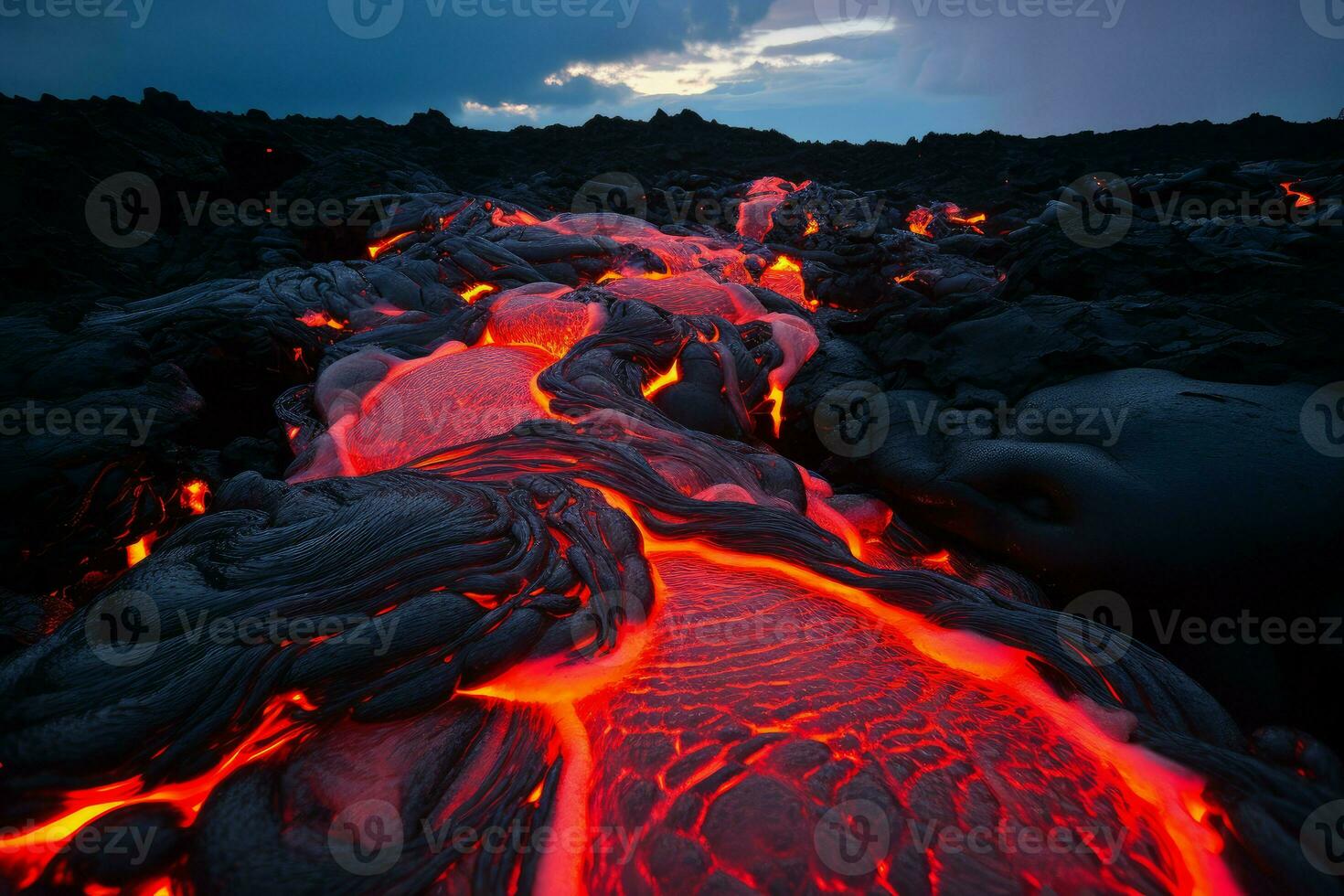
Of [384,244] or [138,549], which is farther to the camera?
[384,244]

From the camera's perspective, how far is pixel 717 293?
328 inches

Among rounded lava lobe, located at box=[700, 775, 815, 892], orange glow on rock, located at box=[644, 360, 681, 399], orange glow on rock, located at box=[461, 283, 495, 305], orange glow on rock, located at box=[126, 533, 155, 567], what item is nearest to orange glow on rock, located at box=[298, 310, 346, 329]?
orange glow on rock, located at box=[461, 283, 495, 305]

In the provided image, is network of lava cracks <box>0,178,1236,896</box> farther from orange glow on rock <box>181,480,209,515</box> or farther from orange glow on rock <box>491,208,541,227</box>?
orange glow on rock <box>491,208,541,227</box>

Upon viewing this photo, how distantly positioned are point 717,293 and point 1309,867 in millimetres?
7714

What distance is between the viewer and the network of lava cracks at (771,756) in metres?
1.81

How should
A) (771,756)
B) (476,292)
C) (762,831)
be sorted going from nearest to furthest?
(762,831), (771,756), (476,292)

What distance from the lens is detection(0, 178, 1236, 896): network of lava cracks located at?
1.81 metres

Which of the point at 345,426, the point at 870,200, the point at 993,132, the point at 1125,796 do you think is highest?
the point at 993,132

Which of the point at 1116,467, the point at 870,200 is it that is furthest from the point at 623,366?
the point at 870,200

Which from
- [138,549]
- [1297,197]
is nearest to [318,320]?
[138,549]

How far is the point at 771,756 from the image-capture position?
210 cm

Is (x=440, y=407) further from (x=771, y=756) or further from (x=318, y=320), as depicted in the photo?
(x=771, y=756)

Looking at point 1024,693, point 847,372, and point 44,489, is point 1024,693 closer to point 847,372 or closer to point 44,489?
point 847,372

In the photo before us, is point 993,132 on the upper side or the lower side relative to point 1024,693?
upper
